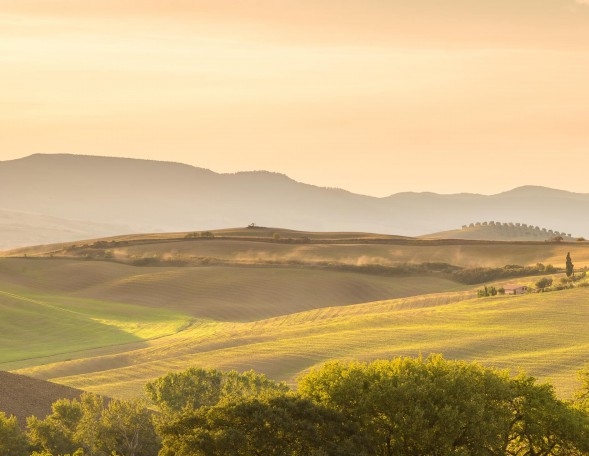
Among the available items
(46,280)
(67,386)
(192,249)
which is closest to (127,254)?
(192,249)

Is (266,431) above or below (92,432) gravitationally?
above

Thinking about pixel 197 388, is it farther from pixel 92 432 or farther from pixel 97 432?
pixel 92 432

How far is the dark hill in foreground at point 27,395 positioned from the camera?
6900cm

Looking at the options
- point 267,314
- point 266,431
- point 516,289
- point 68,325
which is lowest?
point 68,325

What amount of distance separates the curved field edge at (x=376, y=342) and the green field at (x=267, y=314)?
20 centimetres

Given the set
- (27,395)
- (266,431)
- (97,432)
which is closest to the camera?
(266,431)

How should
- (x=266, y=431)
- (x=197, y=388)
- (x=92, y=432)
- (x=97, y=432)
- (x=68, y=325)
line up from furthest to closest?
(x=68, y=325) < (x=197, y=388) < (x=97, y=432) < (x=92, y=432) < (x=266, y=431)

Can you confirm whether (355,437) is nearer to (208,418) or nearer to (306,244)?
(208,418)

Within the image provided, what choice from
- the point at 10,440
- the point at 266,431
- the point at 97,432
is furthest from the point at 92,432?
the point at 266,431

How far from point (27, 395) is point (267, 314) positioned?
66.9 meters

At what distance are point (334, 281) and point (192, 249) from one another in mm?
36657

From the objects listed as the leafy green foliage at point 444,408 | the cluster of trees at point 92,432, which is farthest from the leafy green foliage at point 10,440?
the leafy green foliage at point 444,408

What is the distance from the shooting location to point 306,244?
19025 centimetres

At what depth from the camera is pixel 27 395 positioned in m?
72.7
